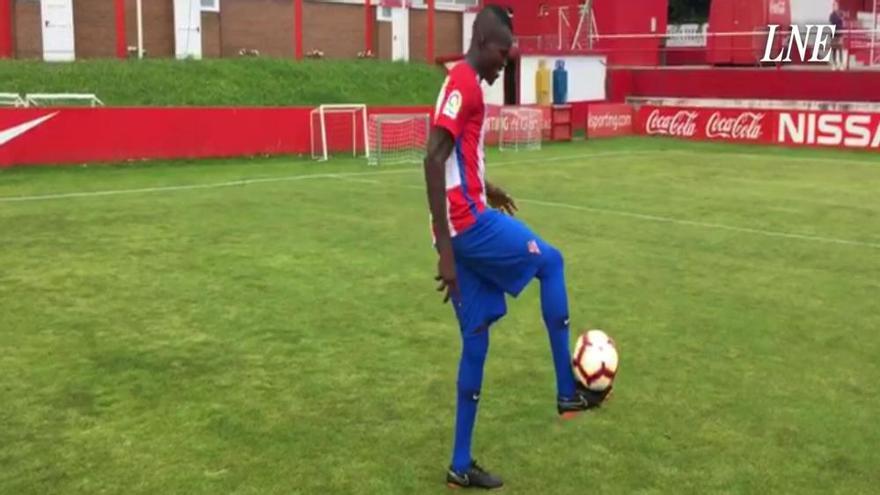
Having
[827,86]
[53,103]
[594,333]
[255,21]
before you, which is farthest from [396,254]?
[255,21]

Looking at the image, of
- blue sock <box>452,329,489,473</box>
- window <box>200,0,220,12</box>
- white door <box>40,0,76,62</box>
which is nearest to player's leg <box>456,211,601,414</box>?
blue sock <box>452,329,489,473</box>

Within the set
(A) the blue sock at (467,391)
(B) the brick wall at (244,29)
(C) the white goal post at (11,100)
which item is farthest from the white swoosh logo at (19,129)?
(A) the blue sock at (467,391)

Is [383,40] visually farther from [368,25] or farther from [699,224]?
[699,224]

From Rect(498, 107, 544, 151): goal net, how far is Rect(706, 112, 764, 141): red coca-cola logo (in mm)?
5478

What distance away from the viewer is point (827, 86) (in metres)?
31.0

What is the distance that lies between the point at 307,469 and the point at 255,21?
38.5 m

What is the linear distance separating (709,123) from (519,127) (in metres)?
6.01

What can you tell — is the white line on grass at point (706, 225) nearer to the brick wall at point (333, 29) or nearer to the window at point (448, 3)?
the brick wall at point (333, 29)

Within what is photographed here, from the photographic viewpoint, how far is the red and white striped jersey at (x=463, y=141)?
15.0 ft

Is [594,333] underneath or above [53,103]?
underneath

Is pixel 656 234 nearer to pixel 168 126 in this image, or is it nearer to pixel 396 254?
pixel 396 254

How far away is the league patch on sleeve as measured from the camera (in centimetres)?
457

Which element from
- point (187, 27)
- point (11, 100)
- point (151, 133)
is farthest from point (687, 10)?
point (151, 133)

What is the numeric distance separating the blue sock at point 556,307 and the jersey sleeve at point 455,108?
0.79 metres
